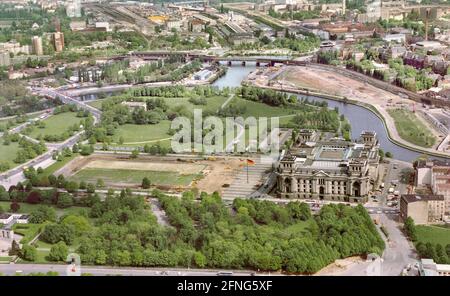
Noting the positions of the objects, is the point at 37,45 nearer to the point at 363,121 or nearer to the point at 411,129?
the point at 363,121

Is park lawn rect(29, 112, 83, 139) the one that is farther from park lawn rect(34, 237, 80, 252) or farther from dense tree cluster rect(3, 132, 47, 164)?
park lawn rect(34, 237, 80, 252)

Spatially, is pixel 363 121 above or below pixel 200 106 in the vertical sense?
below

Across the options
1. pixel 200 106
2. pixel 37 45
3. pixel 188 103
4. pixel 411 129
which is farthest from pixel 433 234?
pixel 37 45

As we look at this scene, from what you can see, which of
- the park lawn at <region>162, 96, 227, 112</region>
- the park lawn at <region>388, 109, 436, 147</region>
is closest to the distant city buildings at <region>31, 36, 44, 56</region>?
the park lawn at <region>162, 96, 227, 112</region>

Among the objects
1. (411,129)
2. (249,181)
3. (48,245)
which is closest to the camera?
(48,245)

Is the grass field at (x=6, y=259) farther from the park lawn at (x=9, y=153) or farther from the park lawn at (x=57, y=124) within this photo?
the park lawn at (x=57, y=124)

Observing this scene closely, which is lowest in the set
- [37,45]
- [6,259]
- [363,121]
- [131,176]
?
[363,121]
